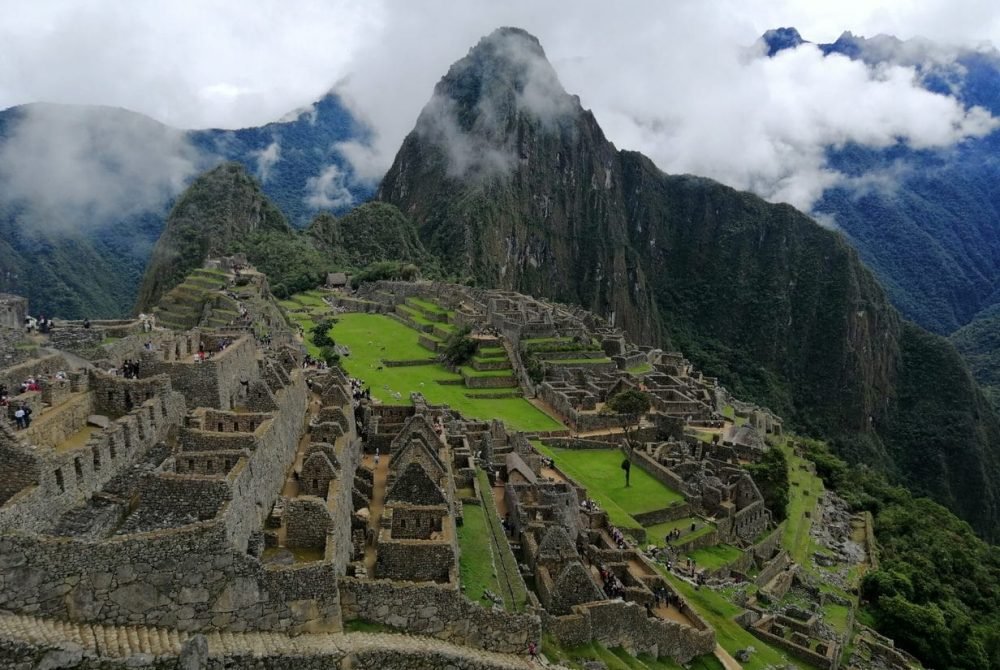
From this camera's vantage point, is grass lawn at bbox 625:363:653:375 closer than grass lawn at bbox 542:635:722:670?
No

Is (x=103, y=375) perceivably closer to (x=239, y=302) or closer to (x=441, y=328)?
(x=239, y=302)

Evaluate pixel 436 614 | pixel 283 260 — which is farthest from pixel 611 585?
pixel 283 260

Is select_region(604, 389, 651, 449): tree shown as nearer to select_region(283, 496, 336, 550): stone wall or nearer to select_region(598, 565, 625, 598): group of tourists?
select_region(598, 565, 625, 598): group of tourists

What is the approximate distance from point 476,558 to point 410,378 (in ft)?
108

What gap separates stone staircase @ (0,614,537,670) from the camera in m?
9.49

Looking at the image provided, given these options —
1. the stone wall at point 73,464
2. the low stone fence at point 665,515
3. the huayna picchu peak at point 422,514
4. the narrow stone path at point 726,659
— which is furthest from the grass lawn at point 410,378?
the stone wall at point 73,464

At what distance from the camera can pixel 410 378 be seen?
49281 mm

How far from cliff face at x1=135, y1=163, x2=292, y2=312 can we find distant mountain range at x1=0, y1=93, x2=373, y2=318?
338 centimetres

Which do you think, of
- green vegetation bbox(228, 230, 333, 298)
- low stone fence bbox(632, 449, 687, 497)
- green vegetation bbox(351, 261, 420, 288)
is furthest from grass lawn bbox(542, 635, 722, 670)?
green vegetation bbox(351, 261, 420, 288)

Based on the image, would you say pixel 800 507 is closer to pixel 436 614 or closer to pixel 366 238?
pixel 436 614

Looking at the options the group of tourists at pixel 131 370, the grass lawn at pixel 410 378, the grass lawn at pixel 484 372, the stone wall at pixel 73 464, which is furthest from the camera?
the grass lawn at pixel 484 372

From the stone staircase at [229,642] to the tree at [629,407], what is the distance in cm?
3410

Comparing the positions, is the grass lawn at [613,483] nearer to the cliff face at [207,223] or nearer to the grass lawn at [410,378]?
the grass lawn at [410,378]

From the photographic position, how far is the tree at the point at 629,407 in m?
46.7
